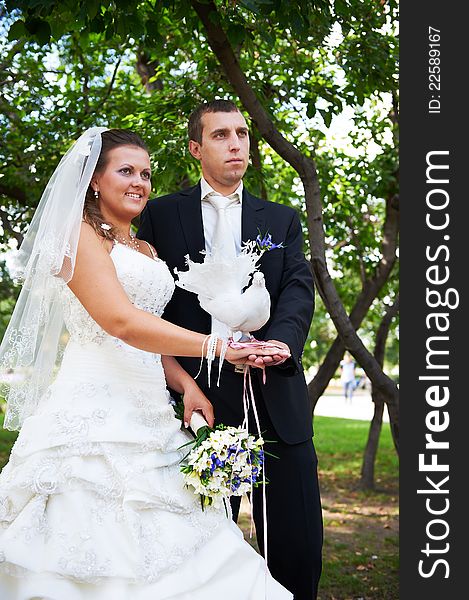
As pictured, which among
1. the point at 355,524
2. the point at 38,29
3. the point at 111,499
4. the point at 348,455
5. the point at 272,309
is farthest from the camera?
the point at 348,455

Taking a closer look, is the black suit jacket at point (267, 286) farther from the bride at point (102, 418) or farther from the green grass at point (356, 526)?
the green grass at point (356, 526)

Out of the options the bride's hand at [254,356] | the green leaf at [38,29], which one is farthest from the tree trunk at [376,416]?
the bride's hand at [254,356]

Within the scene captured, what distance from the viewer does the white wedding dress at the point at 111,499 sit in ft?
9.66

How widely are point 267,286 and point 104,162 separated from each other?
92 centimetres

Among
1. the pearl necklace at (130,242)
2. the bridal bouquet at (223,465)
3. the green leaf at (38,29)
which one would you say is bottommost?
the bridal bouquet at (223,465)

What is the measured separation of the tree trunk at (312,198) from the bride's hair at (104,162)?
5.92 ft

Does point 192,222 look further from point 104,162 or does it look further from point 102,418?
point 102,418

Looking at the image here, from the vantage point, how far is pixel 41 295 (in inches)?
138

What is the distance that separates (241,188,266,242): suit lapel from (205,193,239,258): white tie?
0.18ft

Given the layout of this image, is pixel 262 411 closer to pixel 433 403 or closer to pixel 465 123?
pixel 433 403

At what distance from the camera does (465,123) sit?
14.1 feet

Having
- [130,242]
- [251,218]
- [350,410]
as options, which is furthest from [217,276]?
[350,410]

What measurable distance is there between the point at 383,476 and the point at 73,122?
23.6ft

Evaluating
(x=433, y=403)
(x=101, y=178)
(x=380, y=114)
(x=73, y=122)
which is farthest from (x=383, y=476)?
(x=101, y=178)
